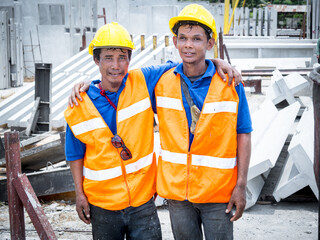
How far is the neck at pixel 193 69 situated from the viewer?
8.48ft

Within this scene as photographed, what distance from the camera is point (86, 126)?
2.59 metres

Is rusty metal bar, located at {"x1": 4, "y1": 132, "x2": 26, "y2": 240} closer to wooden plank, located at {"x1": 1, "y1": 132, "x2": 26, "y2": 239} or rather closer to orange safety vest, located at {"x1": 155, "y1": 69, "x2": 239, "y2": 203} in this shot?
wooden plank, located at {"x1": 1, "y1": 132, "x2": 26, "y2": 239}

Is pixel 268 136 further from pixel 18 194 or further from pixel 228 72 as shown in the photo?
pixel 18 194

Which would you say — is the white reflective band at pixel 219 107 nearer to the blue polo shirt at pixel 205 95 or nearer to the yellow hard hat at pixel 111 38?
the blue polo shirt at pixel 205 95

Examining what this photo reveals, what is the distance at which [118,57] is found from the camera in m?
2.68

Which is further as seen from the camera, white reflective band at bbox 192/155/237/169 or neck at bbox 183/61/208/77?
neck at bbox 183/61/208/77

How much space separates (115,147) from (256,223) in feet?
9.05

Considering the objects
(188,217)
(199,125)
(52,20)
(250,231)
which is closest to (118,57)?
(199,125)

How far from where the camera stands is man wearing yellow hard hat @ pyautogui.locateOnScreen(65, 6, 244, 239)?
102 inches

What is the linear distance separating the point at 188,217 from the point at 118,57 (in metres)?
1.11

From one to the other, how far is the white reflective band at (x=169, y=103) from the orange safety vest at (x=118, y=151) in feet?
0.30

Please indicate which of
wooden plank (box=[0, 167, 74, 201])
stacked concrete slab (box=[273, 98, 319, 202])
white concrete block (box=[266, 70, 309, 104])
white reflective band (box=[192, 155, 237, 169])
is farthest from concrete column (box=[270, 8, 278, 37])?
white reflective band (box=[192, 155, 237, 169])

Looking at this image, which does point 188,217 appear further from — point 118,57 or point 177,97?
point 118,57

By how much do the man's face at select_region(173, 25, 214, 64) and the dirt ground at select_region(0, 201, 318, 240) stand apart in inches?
99.0
